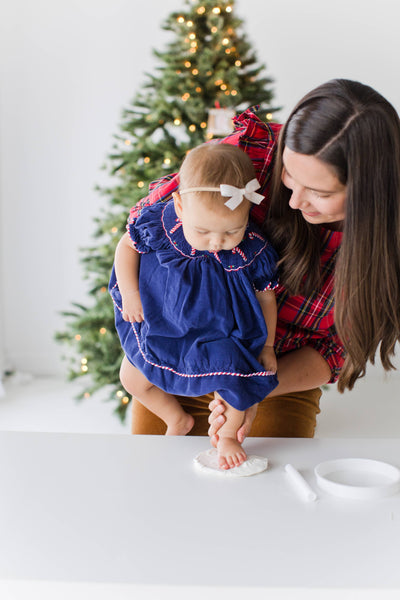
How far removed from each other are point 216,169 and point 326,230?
0.35 meters

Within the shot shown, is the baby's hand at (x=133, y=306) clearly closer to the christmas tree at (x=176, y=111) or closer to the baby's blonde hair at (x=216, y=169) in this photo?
the baby's blonde hair at (x=216, y=169)

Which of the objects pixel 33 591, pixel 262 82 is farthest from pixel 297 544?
pixel 262 82

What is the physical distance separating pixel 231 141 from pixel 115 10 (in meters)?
2.81

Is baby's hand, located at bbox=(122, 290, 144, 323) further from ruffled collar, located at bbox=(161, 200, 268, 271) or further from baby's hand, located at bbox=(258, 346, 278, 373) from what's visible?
baby's hand, located at bbox=(258, 346, 278, 373)

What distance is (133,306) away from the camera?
5.31 feet

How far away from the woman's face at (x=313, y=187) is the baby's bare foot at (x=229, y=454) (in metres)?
0.51

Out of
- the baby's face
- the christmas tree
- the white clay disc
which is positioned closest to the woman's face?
the baby's face

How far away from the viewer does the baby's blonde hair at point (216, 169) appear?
1441 millimetres

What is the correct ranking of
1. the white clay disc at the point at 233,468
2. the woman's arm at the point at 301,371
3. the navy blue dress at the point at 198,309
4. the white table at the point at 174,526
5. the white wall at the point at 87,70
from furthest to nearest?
the white wall at the point at 87,70 → the woman's arm at the point at 301,371 → the navy blue dress at the point at 198,309 → the white clay disc at the point at 233,468 → the white table at the point at 174,526

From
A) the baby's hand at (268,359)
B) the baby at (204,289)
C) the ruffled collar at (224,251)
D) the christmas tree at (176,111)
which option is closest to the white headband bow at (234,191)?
the baby at (204,289)

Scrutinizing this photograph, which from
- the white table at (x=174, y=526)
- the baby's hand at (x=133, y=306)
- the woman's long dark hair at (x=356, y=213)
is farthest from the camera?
the baby's hand at (x=133, y=306)

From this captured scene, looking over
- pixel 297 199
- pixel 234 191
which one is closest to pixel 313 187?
pixel 297 199

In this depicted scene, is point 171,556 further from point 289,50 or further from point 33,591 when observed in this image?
point 289,50

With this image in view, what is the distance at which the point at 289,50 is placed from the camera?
4.11 meters
